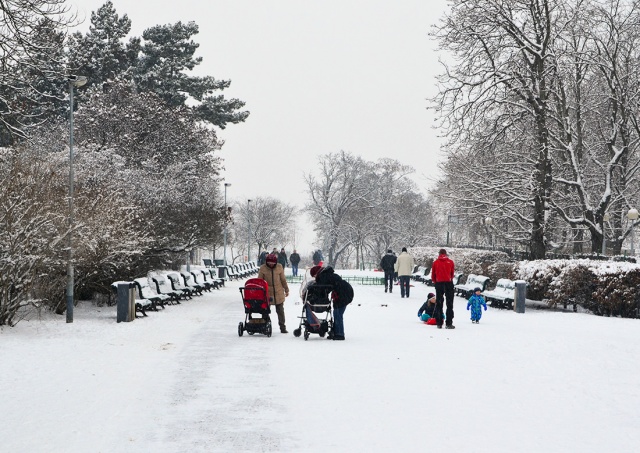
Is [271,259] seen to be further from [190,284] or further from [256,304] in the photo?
[190,284]

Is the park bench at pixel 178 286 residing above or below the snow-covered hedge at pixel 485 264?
below

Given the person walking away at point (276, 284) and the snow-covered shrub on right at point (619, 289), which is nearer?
the person walking away at point (276, 284)

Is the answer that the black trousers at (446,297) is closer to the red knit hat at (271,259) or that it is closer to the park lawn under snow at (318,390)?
the park lawn under snow at (318,390)

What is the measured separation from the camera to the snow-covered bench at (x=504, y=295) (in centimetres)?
2314

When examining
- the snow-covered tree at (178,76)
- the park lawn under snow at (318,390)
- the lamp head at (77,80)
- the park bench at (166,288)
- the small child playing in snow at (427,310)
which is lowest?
the park lawn under snow at (318,390)

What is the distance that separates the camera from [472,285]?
27094mm

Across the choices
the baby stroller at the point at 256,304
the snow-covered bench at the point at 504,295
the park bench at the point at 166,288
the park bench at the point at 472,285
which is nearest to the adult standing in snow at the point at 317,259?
the baby stroller at the point at 256,304

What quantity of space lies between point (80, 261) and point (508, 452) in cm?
1429

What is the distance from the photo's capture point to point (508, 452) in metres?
6.54

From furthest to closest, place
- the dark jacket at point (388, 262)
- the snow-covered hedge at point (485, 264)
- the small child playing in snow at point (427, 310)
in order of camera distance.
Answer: the dark jacket at point (388, 262) → the snow-covered hedge at point (485, 264) → the small child playing in snow at point (427, 310)

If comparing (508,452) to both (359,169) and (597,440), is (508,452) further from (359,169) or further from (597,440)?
(359,169)

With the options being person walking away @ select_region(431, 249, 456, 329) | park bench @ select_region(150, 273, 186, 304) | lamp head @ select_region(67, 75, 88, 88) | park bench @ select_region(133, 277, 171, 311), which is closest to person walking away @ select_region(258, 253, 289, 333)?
person walking away @ select_region(431, 249, 456, 329)

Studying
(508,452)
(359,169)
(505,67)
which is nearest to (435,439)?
(508,452)

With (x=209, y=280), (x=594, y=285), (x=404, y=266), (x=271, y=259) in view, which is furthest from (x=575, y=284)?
(x=209, y=280)
